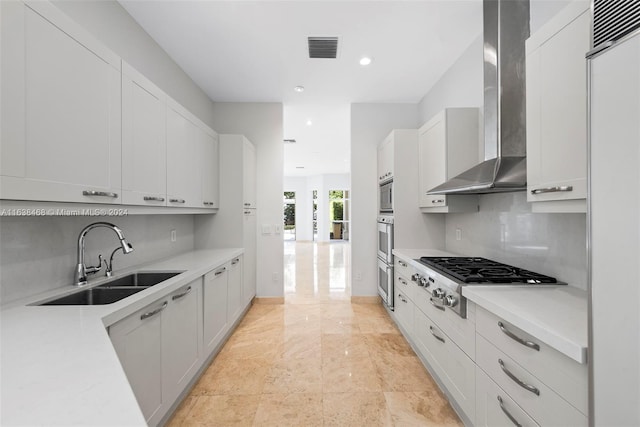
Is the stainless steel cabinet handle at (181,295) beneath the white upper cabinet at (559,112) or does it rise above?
beneath

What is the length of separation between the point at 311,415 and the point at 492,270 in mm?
1584

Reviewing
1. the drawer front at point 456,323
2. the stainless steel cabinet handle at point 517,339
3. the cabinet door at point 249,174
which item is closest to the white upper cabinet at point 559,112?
the stainless steel cabinet handle at point 517,339

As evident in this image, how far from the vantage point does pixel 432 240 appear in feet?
10.8

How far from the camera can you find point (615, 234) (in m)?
0.74

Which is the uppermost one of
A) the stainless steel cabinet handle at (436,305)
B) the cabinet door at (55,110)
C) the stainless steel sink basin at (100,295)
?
the cabinet door at (55,110)

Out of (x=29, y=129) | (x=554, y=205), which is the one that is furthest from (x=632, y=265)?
(x=29, y=129)

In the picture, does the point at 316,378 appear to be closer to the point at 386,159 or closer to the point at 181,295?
the point at 181,295

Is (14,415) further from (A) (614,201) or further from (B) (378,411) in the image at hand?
(B) (378,411)

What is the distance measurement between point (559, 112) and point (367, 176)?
2.78 metres

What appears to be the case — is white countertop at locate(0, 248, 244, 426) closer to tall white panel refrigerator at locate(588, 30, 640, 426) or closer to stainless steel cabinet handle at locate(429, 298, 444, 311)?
tall white panel refrigerator at locate(588, 30, 640, 426)

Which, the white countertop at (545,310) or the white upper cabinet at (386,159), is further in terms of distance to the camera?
the white upper cabinet at (386,159)

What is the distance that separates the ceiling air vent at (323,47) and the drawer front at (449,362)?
2.61m

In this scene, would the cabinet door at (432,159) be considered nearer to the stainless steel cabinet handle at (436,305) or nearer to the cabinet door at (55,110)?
the stainless steel cabinet handle at (436,305)

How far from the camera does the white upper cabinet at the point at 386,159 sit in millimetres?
3373
